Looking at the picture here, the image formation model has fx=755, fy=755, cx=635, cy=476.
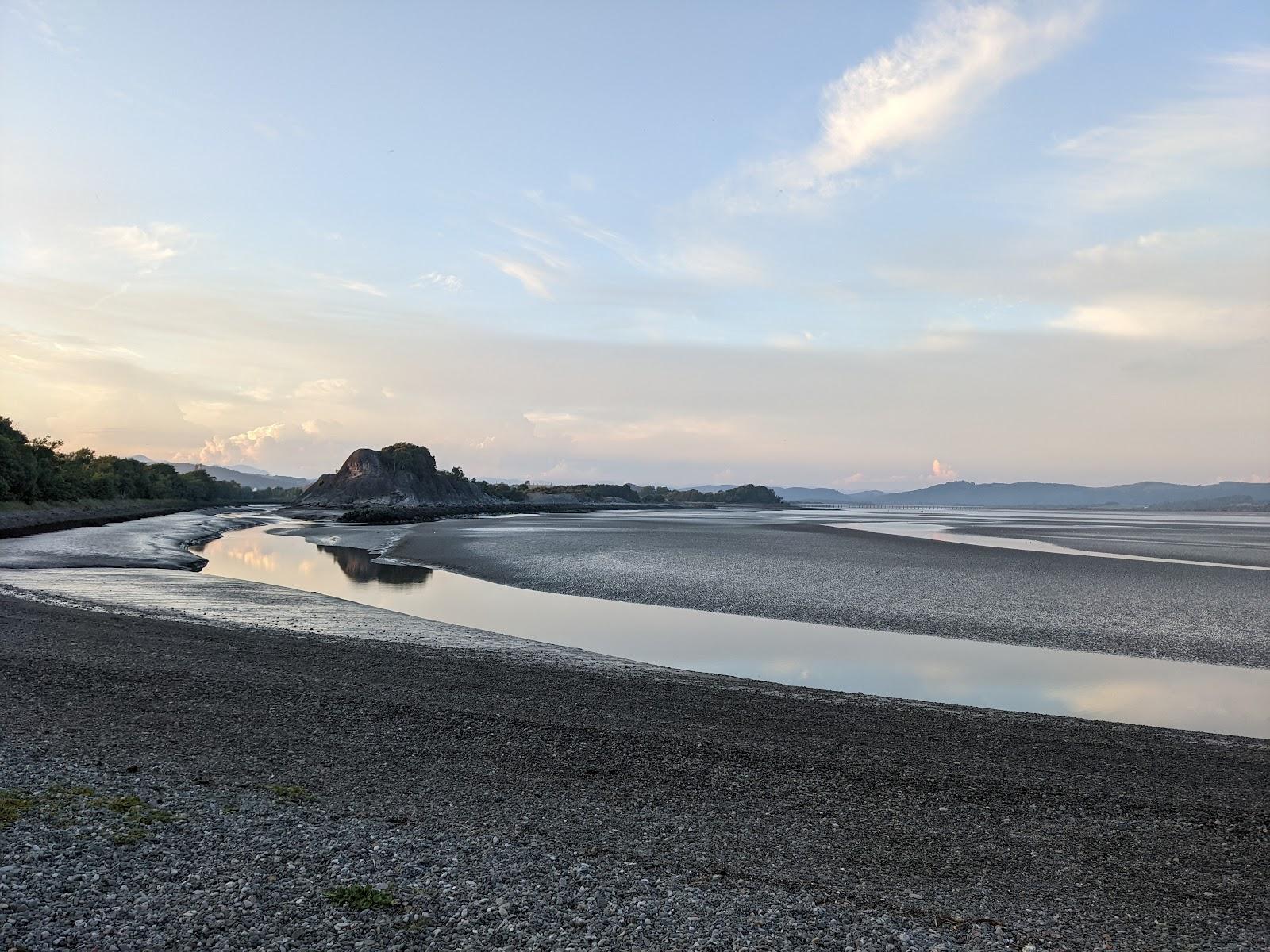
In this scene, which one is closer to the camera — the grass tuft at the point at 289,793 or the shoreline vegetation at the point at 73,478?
the grass tuft at the point at 289,793

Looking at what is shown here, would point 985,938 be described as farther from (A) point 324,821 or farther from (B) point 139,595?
(B) point 139,595

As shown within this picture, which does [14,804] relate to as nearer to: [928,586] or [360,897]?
[360,897]

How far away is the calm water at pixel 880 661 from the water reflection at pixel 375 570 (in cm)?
513

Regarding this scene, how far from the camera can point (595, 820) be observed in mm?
9117

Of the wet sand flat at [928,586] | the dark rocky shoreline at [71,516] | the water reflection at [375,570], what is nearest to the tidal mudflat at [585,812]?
the wet sand flat at [928,586]

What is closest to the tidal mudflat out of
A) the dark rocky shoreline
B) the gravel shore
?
the gravel shore

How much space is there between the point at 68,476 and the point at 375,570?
332 ft

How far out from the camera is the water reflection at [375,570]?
3975 centimetres

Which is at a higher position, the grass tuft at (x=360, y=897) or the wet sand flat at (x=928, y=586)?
the grass tuft at (x=360, y=897)

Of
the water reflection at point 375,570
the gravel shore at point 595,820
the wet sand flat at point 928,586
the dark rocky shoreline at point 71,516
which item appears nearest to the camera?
the gravel shore at point 595,820

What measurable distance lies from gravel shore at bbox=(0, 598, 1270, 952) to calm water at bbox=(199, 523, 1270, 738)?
2.73 metres

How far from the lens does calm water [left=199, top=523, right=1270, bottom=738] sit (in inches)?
664

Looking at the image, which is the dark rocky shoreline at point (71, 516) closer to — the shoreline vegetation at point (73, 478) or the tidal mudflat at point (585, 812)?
the shoreline vegetation at point (73, 478)

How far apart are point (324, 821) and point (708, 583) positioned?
1132 inches
